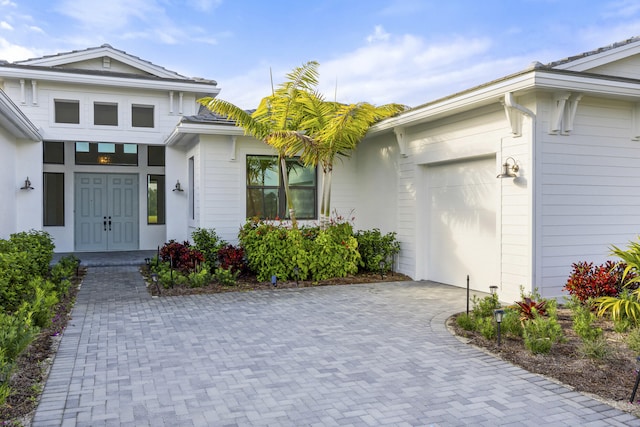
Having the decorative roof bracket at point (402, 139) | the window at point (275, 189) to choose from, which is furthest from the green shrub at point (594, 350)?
the window at point (275, 189)

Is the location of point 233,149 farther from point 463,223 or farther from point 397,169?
point 463,223

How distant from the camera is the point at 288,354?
4.73m

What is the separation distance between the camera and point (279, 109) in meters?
9.51

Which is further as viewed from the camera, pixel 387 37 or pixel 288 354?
pixel 387 37

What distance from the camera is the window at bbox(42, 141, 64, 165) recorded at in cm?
1342

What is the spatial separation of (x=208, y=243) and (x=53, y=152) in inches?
256

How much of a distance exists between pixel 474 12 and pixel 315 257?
7.33 m

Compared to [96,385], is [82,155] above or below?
above

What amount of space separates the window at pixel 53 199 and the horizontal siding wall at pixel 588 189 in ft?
40.4

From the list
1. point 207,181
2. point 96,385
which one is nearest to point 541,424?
point 96,385

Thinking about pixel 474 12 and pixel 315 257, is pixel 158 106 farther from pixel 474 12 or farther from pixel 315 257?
pixel 474 12

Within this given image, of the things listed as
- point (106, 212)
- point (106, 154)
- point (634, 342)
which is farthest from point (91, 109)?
point (634, 342)

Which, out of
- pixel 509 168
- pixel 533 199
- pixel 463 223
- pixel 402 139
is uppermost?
pixel 402 139

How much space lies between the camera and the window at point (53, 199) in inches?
530
